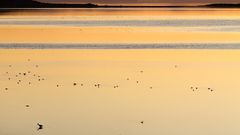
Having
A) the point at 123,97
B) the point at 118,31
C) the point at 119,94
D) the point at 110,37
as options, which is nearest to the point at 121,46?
the point at 110,37

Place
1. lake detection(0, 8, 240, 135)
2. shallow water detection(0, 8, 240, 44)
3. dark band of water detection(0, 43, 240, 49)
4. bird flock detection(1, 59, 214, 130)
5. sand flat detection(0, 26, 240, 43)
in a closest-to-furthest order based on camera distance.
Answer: lake detection(0, 8, 240, 135) → bird flock detection(1, 59, 214, 130) → dark band of water detection(0, 43, 240, 49) → sand flat detection(0, 26, 240, 43) → shallow water detection(0, 8, 240, 44)

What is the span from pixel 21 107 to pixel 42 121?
6.18 feet

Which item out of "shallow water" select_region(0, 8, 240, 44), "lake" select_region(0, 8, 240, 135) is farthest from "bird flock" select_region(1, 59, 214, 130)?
"shallow water" select_region(0, 8, 240, 44)

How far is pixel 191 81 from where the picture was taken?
2078 cm

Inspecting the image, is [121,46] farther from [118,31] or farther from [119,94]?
[119,94]

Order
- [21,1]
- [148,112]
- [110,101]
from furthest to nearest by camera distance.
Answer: [21,1]
[110,101]
[148,112]

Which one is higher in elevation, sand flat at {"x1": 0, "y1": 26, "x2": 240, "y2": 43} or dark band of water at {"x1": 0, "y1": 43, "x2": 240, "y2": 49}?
sand flat at {"x1": 0, "y1": 26, "x2": 240, "y2": 43}

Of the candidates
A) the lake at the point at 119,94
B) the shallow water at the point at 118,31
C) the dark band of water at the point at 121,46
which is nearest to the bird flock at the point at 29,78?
the lake at the point at 119,94

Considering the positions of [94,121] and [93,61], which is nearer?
[94,121]

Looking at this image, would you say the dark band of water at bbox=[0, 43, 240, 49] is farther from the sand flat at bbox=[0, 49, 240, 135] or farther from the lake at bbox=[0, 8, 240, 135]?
the sand flat at bbox=[0, 49, 240, 135]

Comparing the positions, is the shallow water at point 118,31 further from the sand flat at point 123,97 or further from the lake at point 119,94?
the sand flat at point 123,97

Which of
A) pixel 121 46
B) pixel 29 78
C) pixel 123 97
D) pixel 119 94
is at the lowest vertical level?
pixel 123 97

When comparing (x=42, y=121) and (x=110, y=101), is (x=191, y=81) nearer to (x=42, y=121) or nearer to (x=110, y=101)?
(x=110, y=101)

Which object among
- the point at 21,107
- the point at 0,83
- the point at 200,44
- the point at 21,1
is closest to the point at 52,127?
the point at 21,107
